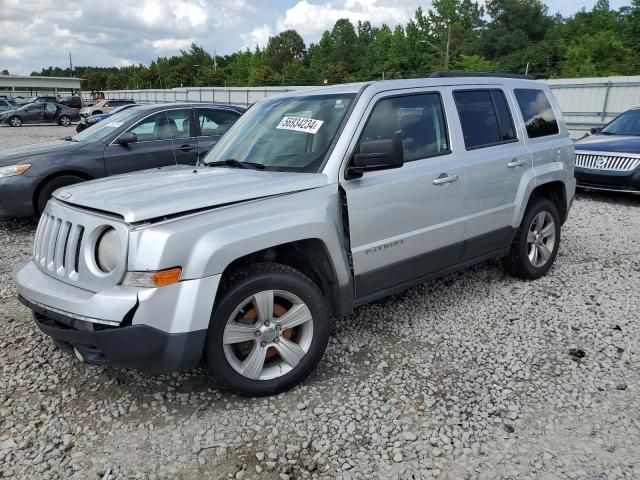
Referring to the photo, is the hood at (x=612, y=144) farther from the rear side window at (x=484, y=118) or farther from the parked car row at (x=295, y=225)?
the rear side window at (x=484, y=118)

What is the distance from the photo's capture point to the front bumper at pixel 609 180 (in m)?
8.16

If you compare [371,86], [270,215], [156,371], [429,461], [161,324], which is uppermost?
[371,86]

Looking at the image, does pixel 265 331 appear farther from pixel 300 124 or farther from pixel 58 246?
pixel 300 124

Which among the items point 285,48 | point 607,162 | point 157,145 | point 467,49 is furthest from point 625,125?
point 285,48

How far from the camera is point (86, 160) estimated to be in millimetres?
6871

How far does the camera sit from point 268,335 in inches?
117

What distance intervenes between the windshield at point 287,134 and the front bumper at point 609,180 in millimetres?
6667

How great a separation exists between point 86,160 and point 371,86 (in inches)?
191

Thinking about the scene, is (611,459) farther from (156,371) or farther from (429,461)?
(156,371)

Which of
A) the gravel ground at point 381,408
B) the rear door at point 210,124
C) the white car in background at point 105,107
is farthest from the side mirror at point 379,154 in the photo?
the white car in background at point 105,107

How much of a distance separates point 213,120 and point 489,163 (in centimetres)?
494

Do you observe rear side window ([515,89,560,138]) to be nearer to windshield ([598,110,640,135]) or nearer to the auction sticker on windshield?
the auction sticker on windshield

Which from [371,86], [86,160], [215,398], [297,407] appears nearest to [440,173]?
[371,86]

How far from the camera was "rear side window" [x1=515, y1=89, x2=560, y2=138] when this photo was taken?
471cm
